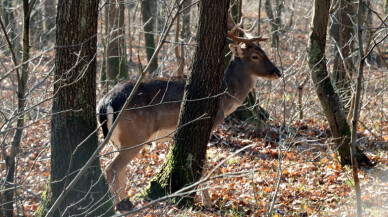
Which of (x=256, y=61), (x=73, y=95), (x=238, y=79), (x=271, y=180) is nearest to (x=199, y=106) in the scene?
(x=73, y=95)

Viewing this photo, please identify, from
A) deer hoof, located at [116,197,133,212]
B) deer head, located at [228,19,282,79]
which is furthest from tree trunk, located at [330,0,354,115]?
deer hoof, located at [116,197,133,212]

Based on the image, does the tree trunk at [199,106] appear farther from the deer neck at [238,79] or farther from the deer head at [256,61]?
the deer head at [256,61]

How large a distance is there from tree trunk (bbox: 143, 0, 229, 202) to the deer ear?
2.54 m

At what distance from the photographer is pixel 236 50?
938 centimetres

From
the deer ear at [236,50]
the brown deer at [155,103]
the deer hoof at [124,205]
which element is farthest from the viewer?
the deer ear at [236,50]

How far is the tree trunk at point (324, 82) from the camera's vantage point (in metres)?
7.97

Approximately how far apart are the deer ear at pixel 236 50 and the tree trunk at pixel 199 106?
254 cm

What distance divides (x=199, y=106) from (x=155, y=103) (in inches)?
57.9

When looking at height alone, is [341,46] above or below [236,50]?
above

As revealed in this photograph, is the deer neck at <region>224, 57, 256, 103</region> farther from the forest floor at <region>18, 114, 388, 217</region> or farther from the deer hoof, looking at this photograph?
the deer hoof

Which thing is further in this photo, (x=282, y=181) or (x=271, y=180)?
(x=282, y=181)

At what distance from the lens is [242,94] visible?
956 cm

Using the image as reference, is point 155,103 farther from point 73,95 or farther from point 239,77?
point 73,95

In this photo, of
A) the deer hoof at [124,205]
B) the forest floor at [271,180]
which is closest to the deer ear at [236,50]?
the forest floor at [271,180]
